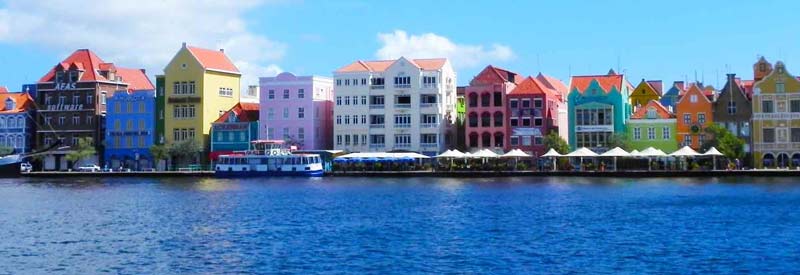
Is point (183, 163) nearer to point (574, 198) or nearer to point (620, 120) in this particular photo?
point (620, 120)

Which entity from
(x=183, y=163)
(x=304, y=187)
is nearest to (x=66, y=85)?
(x=183, y=163)

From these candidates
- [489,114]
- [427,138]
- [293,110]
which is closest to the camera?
[489,114]

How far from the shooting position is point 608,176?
96812 mm

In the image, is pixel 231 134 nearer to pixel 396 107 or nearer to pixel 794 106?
pixel 396 107

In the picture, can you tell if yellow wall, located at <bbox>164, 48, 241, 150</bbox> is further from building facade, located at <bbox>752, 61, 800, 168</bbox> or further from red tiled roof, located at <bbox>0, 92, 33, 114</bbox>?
building facade, located at <bbox>752, 61, 800, 168</bbox>

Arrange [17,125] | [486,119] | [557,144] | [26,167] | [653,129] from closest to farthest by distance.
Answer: [557,144] → [653,129] → [486,119] → [26,167] → [17,125]

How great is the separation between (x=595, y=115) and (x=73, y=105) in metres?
63.0

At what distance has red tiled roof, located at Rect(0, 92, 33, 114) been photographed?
415 ft

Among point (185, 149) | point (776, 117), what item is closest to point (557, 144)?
point (776, 117)

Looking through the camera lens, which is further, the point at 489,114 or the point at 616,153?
the point at 489,114

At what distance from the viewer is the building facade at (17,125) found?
125688 mm

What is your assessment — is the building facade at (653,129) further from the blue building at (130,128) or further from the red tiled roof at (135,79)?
the red tiled roof at (135,79)

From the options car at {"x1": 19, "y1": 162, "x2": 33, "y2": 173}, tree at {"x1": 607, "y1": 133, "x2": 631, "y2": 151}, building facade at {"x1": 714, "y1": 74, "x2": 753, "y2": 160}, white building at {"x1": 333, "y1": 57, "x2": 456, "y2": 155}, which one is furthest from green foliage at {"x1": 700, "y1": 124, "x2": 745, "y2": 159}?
car at {"x1": 19, "y1": 162, "x2": 33, "y2": 173}

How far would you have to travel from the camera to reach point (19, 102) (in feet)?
419
